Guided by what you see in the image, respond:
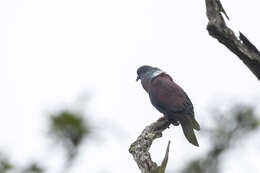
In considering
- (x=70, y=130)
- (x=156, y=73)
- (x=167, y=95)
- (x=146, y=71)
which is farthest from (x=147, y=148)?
(x=146, y=71)

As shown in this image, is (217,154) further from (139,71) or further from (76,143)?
(139,71)

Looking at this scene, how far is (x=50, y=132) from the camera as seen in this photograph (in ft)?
9.78

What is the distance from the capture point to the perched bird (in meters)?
4.78

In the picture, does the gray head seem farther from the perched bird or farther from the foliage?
the foliage

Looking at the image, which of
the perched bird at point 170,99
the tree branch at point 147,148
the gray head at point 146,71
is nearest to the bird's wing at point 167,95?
the perched bird at point 170,99

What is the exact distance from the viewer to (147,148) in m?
3.08

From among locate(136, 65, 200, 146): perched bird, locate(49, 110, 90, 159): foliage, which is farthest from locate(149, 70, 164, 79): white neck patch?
locate(49, 110, 90, 159): foliage

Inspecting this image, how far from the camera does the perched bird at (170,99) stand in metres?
4.78

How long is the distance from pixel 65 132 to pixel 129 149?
438 mm

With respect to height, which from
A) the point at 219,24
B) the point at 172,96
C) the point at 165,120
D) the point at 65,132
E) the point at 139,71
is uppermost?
the point at 139,71

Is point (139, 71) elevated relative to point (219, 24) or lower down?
elevated

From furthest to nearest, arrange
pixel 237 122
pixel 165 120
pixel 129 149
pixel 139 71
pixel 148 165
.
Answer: pixel 139 71
pixel 165 120
pixel 237 122
pixel 129 149
pixel 148 165

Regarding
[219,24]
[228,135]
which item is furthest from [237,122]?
[219,24]

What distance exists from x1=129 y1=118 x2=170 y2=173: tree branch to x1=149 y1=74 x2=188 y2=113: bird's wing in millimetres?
1019
